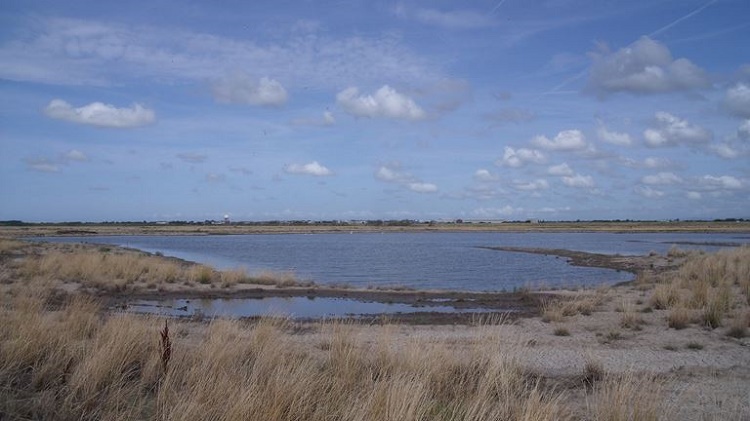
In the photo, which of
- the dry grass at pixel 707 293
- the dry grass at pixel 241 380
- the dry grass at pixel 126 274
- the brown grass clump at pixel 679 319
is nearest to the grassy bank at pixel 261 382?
the dry grass at pixel 241 380

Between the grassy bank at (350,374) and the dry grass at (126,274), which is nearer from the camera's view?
the grassy bank at (350,374)

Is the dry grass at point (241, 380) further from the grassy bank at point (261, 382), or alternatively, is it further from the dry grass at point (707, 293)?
the dry grass at point (707, 293)

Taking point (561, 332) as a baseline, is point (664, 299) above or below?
above

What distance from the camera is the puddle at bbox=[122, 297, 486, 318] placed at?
20.0 m

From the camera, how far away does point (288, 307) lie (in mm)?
21938

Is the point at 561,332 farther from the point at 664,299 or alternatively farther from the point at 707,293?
the point at 707,293

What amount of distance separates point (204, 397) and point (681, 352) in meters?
9.69

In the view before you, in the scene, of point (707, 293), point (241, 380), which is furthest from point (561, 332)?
point (241, 380)

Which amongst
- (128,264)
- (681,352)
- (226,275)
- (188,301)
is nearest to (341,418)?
(681,352)

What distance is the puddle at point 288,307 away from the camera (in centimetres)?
2005

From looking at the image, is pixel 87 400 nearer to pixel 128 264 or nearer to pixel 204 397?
pixel 204 397

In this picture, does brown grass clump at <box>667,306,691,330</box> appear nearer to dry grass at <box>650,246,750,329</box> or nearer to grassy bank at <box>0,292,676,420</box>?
dry grass at <box>650,246,750,329</box>

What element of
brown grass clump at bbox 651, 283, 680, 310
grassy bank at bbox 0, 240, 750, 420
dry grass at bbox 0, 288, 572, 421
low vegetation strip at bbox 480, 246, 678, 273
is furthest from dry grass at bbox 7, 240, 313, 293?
low vegetation strip at bbox 480, 246, 678, 273

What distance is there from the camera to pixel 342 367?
7594 millimetres
